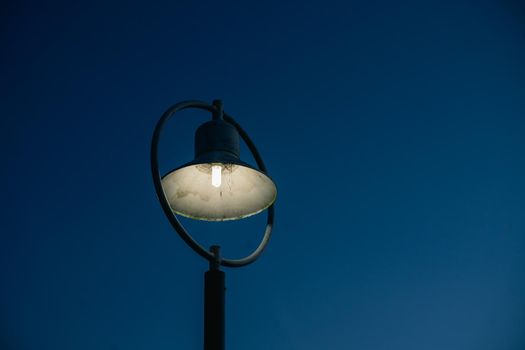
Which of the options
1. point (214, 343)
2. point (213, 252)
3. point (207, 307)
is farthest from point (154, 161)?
point (214, 343)

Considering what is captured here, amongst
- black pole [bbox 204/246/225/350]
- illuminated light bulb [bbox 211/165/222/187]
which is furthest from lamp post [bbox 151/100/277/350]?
black pole [bbox 204/246/225/350]

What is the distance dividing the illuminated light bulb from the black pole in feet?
→ 2.70

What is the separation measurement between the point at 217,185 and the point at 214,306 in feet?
3.68

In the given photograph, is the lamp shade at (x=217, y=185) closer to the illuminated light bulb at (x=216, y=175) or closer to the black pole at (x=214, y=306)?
the illuminated light bulb at (x=216, y=175)

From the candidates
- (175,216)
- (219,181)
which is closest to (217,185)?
(219,181)

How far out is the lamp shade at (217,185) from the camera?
311 centimetres

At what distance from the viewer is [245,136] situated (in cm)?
344

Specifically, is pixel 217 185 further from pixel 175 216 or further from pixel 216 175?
pixel 175 216

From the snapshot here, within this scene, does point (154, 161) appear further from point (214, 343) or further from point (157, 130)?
point (214, 343)

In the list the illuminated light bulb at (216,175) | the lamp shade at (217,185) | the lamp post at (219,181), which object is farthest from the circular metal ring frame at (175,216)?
the illuminated light bulb at (216,175)

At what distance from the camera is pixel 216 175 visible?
317 cm

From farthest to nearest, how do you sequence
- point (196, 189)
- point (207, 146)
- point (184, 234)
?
1. point (196, 189)
2. point (207, 146)
3. point (184, 234)

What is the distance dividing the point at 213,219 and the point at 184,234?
3.08ft

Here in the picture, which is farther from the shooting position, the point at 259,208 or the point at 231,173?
the point at 231,173
